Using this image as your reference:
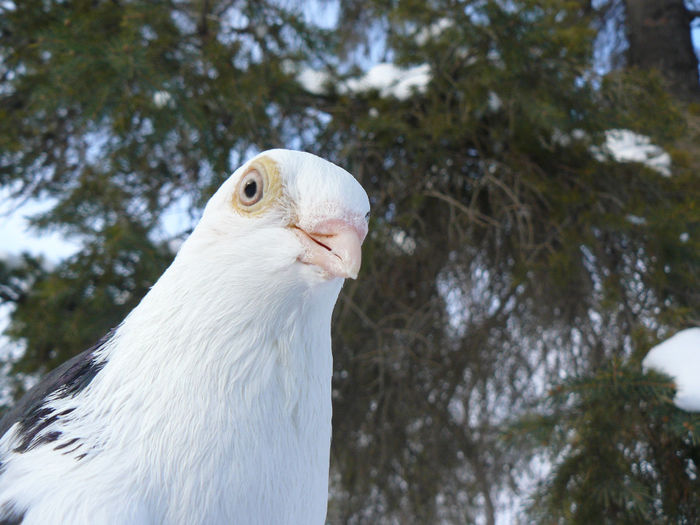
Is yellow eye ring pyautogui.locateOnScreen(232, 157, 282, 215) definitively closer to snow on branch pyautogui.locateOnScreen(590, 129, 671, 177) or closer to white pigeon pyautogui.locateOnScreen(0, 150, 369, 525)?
white pigeon pyautogui.locateOnScreen(0, 150, 369, 525)

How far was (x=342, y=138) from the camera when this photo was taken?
3049 millimetres

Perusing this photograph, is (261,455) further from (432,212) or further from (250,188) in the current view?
(432,212)

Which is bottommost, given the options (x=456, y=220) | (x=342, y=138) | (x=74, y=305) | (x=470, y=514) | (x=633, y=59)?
(x=470, y=514)

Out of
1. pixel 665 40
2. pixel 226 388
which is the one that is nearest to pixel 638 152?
pixel 665 40

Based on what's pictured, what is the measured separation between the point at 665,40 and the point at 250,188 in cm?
414

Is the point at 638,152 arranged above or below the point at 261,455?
above

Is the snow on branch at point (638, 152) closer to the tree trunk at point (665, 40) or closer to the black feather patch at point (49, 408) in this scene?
the tree trunk at point (665, 40)

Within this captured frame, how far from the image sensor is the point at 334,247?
97 cm

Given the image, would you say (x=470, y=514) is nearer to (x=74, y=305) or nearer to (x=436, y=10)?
(x=74, y=305)

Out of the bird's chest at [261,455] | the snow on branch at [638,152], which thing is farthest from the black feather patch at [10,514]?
the snow on branch at [638,152]

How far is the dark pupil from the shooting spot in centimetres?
107

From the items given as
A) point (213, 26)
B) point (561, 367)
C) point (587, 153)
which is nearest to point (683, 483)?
point (561, 367)

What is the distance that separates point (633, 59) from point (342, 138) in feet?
8.55

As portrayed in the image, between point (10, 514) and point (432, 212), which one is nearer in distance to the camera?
point (10, 514)
